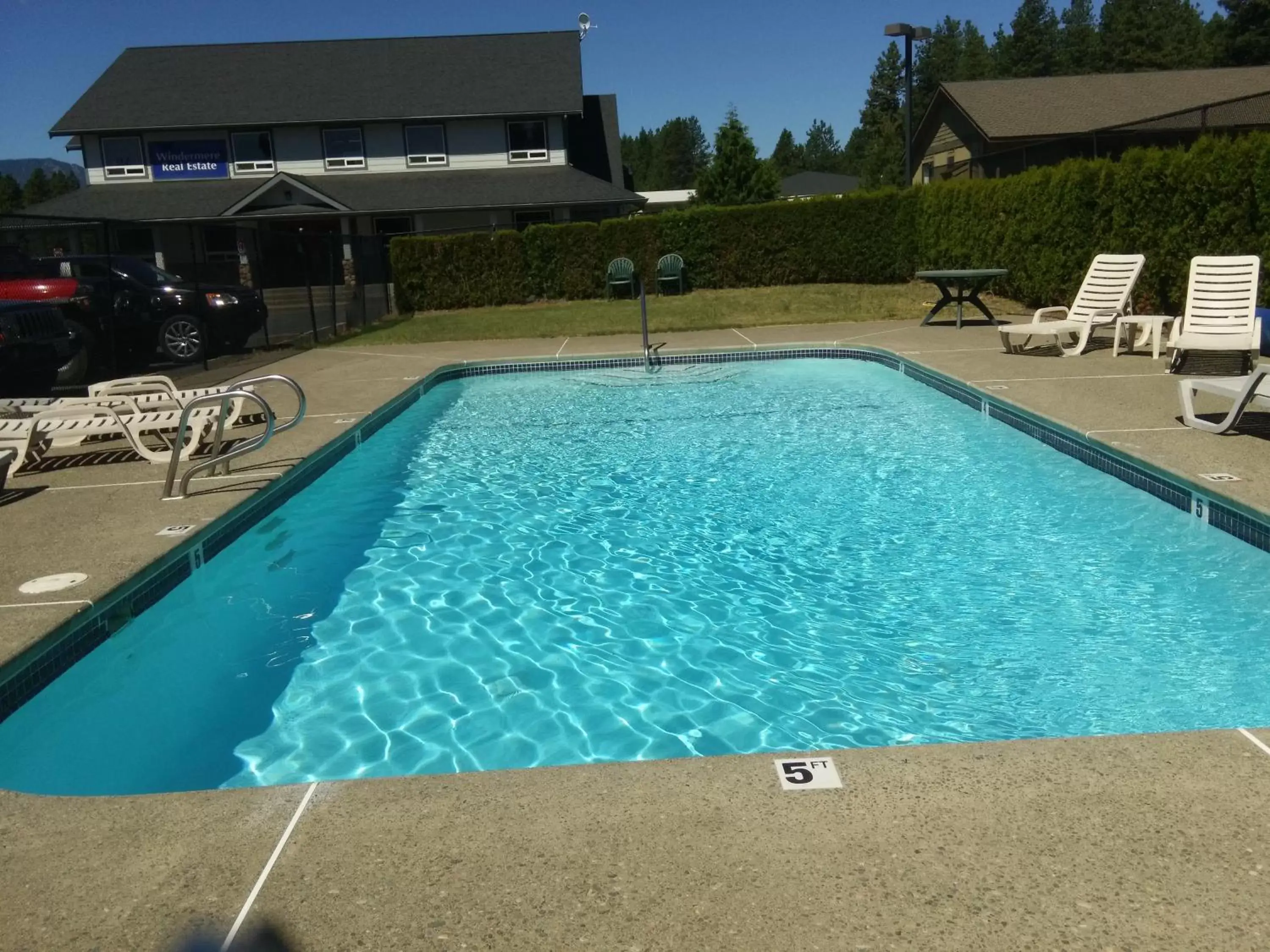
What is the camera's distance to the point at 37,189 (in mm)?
73875

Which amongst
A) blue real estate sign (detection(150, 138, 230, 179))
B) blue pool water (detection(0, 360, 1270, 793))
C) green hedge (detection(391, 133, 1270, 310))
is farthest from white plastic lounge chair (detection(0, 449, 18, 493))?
blue real estate sign (detection(150, 138, 230, 179))

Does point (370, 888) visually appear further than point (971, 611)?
No

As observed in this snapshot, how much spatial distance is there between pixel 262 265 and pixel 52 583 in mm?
11436

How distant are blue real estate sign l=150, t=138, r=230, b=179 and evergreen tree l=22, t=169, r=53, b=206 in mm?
48263

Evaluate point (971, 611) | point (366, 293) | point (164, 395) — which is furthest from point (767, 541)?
point (366, 293)

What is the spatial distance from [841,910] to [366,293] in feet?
67.9

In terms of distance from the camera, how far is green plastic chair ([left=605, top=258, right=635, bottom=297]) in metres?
21.5

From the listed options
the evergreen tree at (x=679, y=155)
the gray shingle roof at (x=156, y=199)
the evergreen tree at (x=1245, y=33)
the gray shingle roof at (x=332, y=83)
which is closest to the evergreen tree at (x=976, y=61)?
the evergreen tree at (x=1245, y=33)

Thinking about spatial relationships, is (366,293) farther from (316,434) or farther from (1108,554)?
(1108,554)

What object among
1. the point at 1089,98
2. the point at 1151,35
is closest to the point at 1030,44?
the point at 1151,35

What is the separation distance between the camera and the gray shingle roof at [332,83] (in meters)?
31.7

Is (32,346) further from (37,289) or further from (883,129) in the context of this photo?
(883,129)

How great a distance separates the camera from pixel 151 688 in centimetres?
434

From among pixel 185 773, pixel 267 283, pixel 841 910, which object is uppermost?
pixel 267 283
